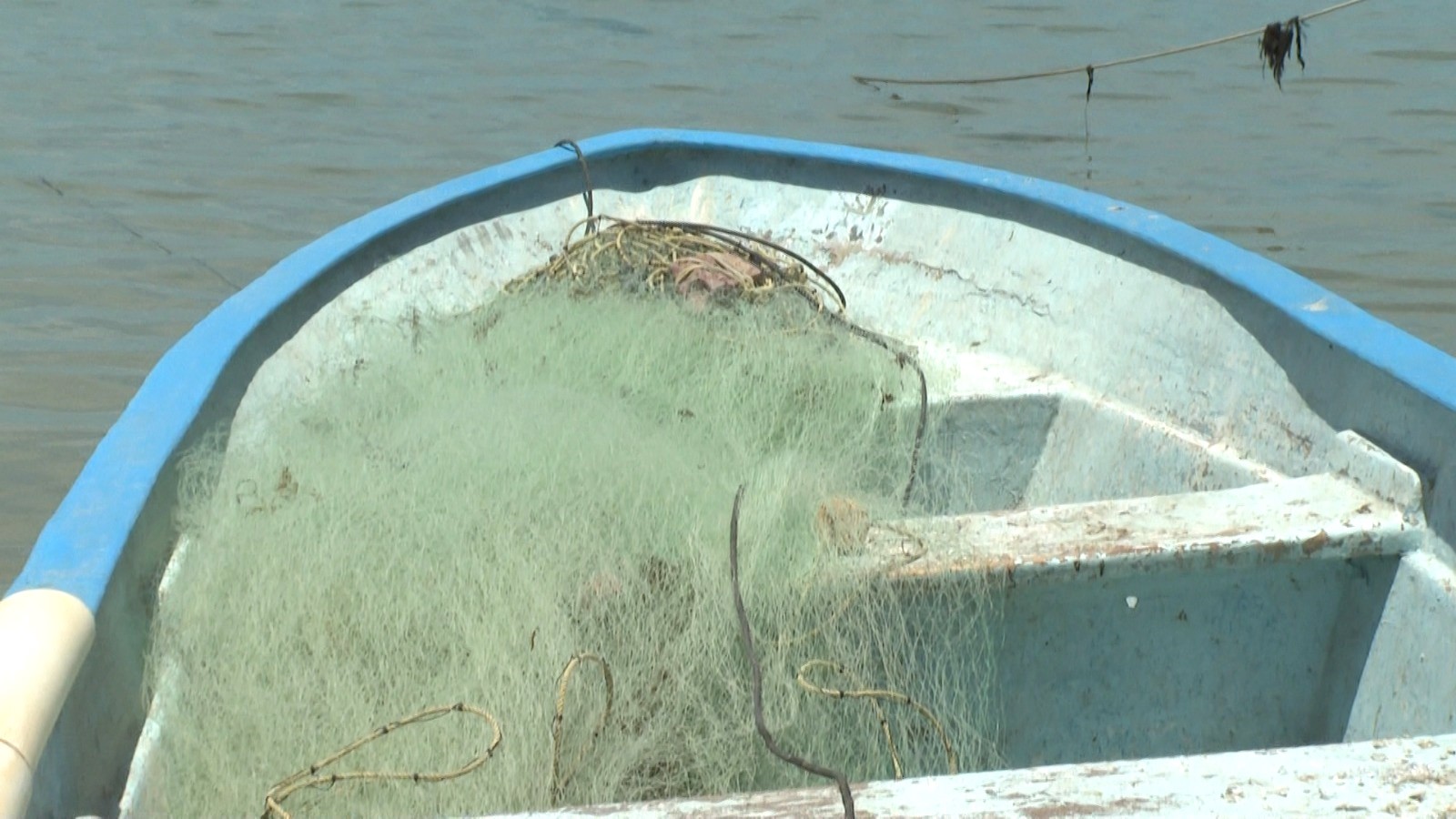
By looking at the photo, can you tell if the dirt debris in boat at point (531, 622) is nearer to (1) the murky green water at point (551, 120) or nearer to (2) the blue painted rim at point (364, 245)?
(2) the blue painted rim at point (364, 245)

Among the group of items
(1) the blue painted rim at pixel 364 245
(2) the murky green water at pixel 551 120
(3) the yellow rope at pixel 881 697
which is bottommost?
(2) the murky green water at pixel 551 120

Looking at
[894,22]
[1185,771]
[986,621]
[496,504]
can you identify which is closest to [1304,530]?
[986,621]

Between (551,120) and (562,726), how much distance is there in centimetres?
856

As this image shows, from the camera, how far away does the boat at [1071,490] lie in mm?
1634

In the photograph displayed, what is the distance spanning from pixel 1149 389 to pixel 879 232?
126 cm

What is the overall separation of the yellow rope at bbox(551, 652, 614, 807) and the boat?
42 cm

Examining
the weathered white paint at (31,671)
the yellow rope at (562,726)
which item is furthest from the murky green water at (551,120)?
the yellow rope at (562,726)

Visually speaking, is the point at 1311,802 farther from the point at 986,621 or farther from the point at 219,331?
the point at 219,331

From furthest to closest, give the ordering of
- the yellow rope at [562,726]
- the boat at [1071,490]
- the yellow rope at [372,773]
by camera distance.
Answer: the yellow rope at [562,726], the yellow rope at [372,773], the boat at [1071,490]

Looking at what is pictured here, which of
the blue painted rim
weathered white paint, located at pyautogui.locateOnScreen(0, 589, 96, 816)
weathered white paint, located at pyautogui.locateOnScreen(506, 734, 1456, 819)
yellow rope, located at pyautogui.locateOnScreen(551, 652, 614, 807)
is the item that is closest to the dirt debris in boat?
yellow rope, located at pyautogui.locateOnScreen(551, 652, 614, 807)

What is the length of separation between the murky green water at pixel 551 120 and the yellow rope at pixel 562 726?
120 inches

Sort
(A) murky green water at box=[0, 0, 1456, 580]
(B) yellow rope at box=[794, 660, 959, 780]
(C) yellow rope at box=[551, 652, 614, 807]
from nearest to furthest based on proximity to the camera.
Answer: (C) yellow rope at box=[551, 652, 614, 807]
(B) yellow rope at box=[794, 660, 959, 780]
(A) murky green water at box=[0, 0, 1456, 580]

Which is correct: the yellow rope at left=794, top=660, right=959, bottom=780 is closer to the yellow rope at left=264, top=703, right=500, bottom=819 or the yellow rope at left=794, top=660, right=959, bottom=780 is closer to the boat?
the boat

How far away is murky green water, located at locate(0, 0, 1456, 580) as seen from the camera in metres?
6.79
